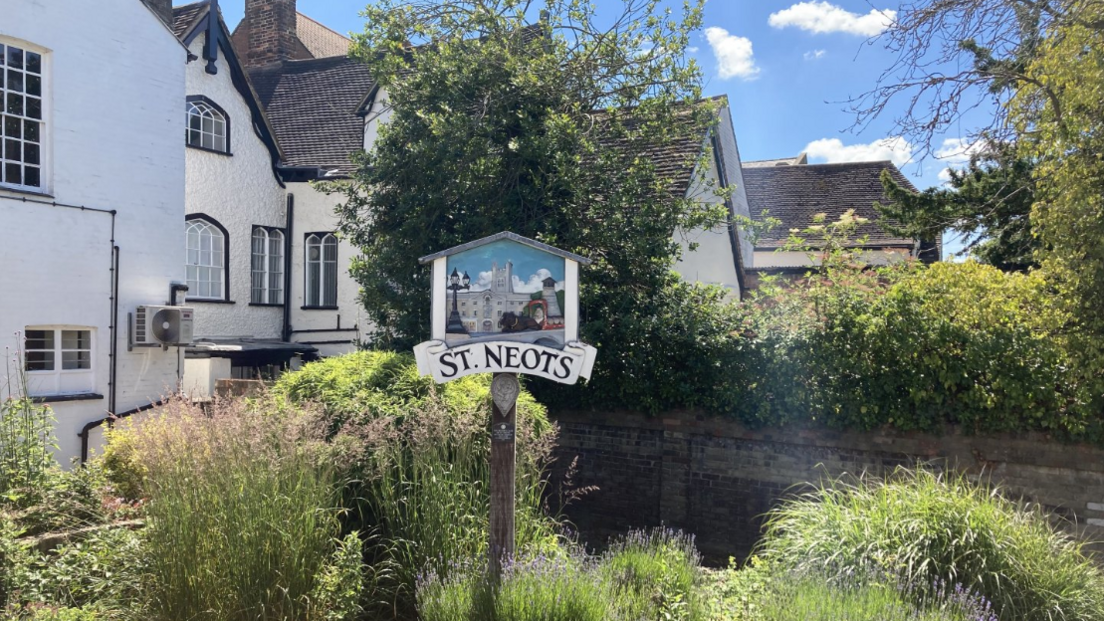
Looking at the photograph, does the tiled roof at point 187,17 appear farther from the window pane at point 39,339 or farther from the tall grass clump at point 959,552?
the tall grass clump at point 959,552

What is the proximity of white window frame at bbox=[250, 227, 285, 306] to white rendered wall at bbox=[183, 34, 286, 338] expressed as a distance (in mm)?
180

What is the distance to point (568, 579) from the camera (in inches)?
174

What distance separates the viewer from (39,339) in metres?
10.3

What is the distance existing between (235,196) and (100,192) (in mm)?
5894

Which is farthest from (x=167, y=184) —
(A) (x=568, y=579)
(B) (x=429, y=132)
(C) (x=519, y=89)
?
(A) (x=568, y=579)

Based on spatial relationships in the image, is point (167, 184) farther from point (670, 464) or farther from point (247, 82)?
point (670, 464)

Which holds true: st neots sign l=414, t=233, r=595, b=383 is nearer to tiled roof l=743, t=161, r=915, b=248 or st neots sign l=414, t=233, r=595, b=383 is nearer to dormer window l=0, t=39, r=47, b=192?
dormer window l=0, t=39, r=47, b=192

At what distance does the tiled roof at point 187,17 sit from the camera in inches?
600

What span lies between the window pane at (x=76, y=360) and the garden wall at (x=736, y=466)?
21.9 feet

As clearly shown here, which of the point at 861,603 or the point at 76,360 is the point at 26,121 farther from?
the point at 861,603

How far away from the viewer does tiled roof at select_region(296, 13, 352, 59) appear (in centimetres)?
2831

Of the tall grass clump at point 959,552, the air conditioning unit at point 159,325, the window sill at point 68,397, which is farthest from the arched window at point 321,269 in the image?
the tall grass clump at point 959,552

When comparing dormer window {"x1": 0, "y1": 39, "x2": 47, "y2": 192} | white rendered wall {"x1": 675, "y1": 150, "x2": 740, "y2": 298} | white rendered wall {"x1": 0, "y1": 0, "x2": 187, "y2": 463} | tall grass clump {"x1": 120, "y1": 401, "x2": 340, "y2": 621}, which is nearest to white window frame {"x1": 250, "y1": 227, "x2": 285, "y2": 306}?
white rendered wall {"x1": 0, "y1": 0, "x2": 187, "y2": 463}

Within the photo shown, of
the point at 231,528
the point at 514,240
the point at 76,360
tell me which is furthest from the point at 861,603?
the point at 76,360
